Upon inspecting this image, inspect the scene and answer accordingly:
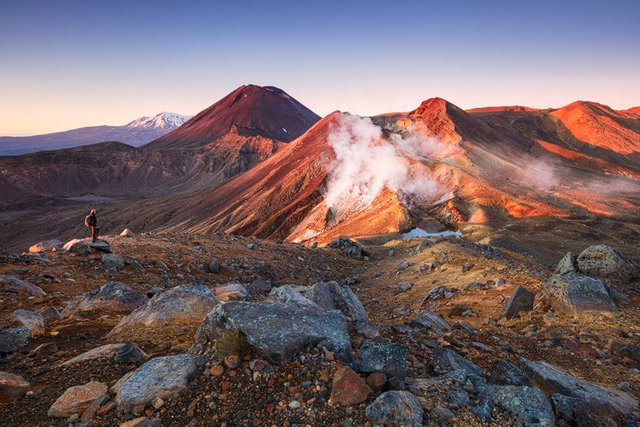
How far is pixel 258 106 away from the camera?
16838 cm

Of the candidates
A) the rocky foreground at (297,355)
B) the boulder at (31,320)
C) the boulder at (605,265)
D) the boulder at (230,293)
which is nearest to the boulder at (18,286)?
the rocky foreground at (297,355)

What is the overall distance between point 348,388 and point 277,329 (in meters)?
1.10

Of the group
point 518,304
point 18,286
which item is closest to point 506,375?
point 518,304

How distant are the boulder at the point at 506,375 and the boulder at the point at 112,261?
9.43 m

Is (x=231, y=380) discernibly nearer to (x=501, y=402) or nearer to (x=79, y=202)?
(x=501, y=402)

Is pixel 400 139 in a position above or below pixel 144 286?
above

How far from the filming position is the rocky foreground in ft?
11.6

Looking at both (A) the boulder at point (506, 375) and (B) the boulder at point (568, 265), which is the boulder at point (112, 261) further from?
Answer: (B) the boulder at point (568, 265)

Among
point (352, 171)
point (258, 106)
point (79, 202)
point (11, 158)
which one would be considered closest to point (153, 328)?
point (352, 171)

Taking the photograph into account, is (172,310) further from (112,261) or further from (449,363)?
(112,261)

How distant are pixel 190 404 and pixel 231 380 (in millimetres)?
443

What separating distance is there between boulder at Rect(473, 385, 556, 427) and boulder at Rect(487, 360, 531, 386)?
1.78ft

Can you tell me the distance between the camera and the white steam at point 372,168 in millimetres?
44375

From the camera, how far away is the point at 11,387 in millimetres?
3863
